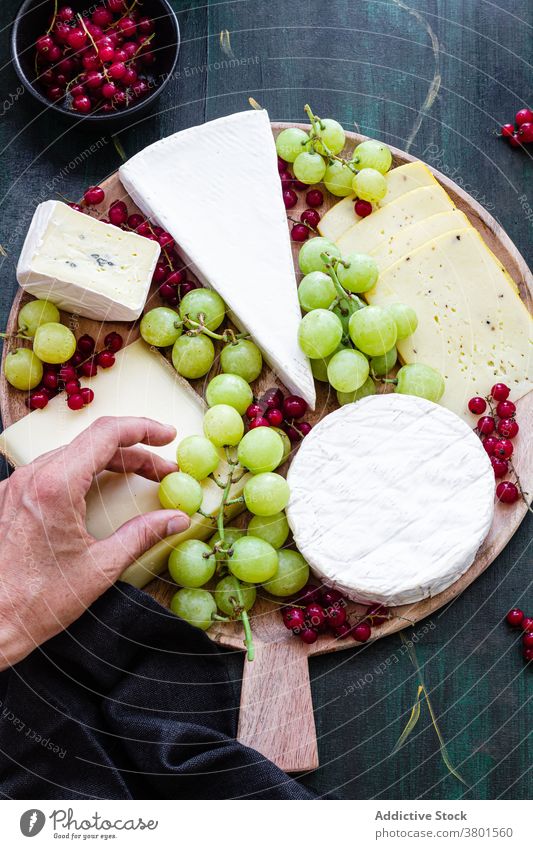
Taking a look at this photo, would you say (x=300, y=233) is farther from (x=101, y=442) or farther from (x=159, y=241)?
(x=101, y=442)

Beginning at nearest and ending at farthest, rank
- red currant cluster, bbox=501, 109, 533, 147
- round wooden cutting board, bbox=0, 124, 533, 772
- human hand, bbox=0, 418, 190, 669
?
human hand, bbox=0, 418, 190, 669
round wooden cutting board, bbox=0, 124, 533, 772
red currant cluster, bbox=501, 109, 533, 147

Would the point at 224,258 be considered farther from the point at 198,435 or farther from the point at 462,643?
the point at 462,643

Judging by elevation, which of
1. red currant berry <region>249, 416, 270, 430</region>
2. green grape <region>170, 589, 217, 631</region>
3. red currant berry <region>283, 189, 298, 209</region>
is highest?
red currant berry <region>283, 189, 298, 209</region>

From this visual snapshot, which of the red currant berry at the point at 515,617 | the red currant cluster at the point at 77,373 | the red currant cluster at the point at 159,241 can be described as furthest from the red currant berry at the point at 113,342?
the red currant berry at the point at 515,617

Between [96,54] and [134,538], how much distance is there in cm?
84

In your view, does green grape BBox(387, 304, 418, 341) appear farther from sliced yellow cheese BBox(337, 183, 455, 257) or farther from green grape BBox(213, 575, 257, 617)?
green grape BBox(213, 575, 257, 617)

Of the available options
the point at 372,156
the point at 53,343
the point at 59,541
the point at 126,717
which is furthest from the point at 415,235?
the point at 126,717

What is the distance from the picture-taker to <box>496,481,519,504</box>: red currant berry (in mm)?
1454

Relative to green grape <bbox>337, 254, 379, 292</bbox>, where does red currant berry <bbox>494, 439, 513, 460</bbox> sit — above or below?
below

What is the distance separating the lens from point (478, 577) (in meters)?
1.50

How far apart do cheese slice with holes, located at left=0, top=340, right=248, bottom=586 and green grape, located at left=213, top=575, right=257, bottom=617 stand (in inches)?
3.4

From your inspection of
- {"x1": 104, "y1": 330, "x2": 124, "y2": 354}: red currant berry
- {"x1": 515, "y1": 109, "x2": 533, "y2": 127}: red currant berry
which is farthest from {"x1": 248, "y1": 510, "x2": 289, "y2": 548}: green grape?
{"x1": 515, "y1": 109, "x2": 533, "y2": 127}: red currant berry

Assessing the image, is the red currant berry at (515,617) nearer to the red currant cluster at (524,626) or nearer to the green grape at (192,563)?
the red currant cluster at (524,626)

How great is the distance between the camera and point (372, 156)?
4.96 ft
